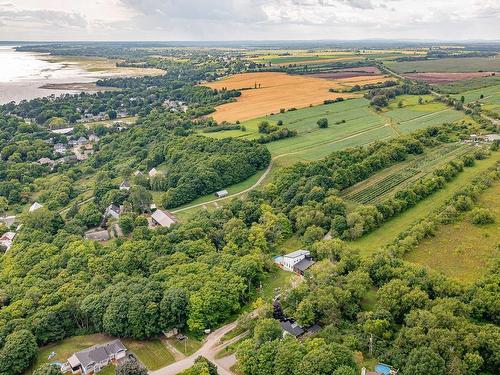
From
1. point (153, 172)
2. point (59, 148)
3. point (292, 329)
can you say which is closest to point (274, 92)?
point (59, 148)

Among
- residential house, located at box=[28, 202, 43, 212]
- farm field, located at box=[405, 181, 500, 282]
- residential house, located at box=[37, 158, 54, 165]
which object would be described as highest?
farm field, located at box=[405, 181, 500, 282]

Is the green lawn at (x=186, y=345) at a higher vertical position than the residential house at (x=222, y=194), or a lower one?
lower

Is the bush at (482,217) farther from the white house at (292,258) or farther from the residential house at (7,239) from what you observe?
the residential house at (7,239)

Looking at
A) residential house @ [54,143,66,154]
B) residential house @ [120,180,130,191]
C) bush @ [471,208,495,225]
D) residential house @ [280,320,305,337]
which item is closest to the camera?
residential house @ [280,320,305,337]

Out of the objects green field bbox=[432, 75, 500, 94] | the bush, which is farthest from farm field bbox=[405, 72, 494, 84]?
the bush

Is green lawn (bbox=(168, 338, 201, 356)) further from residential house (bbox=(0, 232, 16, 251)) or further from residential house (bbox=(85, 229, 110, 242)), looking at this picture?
residential house (bbox=(0, 232, 16, 251))

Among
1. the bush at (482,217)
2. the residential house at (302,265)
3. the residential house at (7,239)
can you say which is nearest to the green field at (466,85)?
the bush at (482,217)
